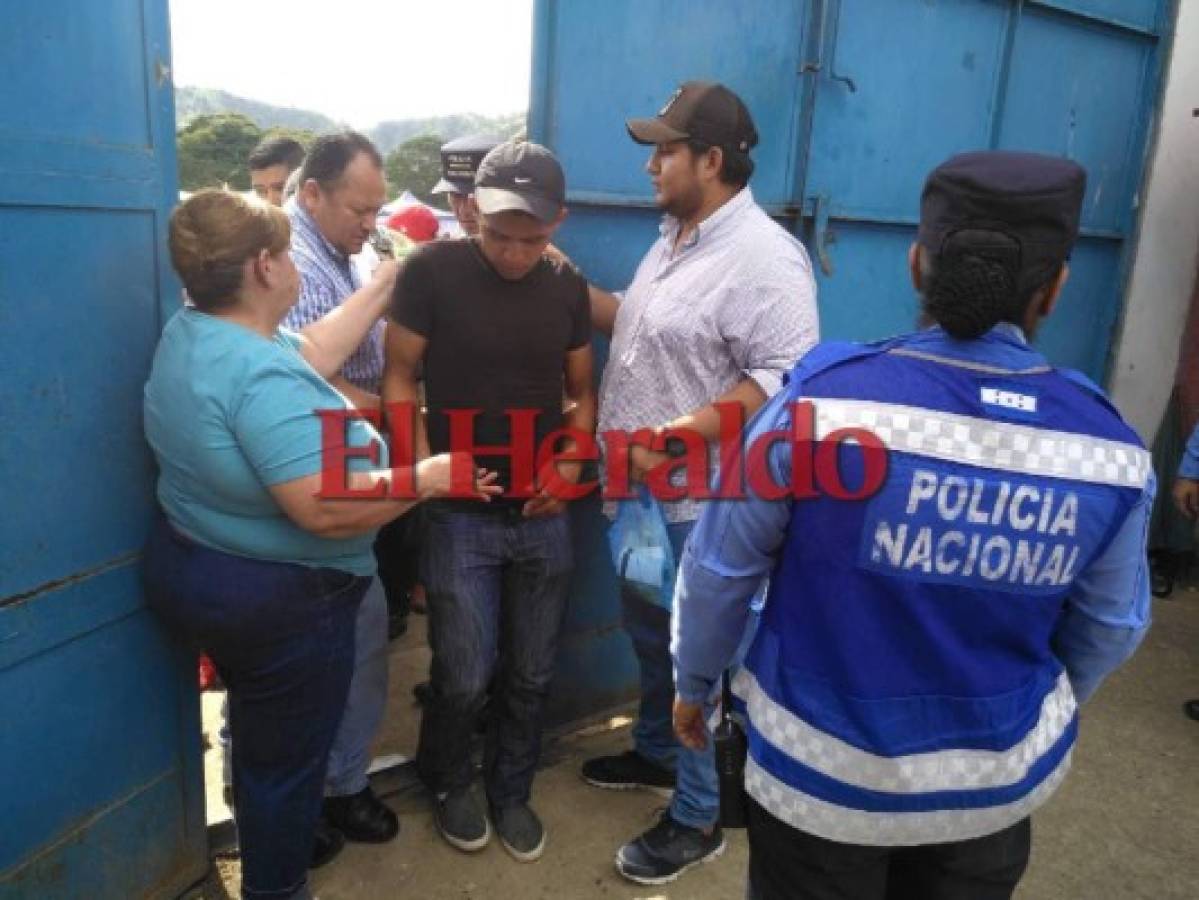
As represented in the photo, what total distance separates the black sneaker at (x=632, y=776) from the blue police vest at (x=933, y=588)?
160 cm

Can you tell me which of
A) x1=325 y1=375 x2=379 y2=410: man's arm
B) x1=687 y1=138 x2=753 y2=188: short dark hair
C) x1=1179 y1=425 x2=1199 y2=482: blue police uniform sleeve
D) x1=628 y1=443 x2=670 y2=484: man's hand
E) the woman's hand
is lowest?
x1=1179 y1=425 x2=1199 y2=482: blue police uniform sleeve

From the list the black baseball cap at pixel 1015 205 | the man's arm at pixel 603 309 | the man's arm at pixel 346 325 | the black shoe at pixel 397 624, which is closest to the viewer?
the black baseball cap at pixel 1015 205

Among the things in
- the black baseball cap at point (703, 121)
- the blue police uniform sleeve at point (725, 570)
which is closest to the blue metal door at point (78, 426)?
the black baseball cap at point (703, 121)

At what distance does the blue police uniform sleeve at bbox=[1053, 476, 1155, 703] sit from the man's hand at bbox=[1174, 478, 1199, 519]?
7.06 feet

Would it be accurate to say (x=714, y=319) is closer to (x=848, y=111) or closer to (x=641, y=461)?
(x=641, y=461)

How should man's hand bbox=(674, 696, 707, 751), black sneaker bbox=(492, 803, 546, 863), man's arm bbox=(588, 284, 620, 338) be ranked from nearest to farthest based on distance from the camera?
man's hand bbox=(674, 696, 707, 751) → black sneaker bbox=(492, 803, 546, 863) → man's arm bbox=(588, 284, 620, 338)

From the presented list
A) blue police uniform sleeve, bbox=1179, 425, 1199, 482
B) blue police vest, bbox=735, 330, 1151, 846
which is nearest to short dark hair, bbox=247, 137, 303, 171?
blue police vest, bbox=735, 330, 1151, 846

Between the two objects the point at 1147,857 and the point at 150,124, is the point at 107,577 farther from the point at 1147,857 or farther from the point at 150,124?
the point at 1147,857

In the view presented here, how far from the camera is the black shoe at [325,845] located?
2.52 meters

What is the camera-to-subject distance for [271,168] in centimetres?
465

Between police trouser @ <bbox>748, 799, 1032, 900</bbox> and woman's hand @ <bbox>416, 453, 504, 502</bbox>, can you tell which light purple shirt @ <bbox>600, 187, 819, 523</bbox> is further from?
police trouser @ <bbox>748, 799, 1032, 900</bbox>

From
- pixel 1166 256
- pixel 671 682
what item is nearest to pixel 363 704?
pixel 671 682

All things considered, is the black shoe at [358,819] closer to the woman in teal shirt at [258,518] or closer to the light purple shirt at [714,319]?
the woman in teal shirt at [258,518]

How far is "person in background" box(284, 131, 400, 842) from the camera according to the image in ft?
7.85
